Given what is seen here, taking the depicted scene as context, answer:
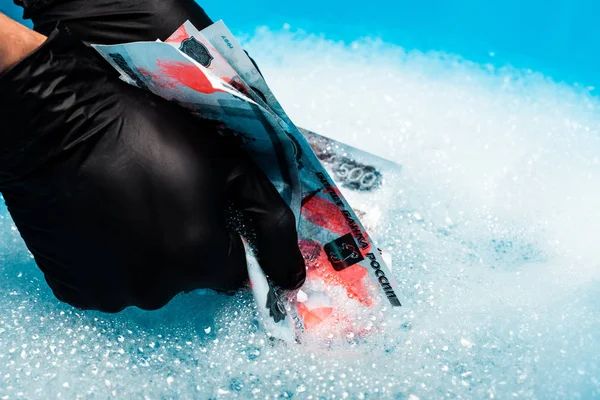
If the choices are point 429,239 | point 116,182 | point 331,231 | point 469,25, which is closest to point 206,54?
point 116,182

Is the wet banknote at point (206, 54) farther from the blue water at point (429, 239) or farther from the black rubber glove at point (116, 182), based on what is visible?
the blue water at point (429, 239)

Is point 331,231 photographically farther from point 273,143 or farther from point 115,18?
point 115,18

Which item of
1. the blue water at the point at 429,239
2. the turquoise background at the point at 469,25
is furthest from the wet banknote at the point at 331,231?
the turquoise background at the point at 469,25

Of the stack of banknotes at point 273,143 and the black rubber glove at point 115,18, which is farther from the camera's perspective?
the black rubber glove at point 115,18

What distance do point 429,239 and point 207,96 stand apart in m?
0.58

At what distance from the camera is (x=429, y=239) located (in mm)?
1016

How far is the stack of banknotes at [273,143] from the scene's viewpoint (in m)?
0.56

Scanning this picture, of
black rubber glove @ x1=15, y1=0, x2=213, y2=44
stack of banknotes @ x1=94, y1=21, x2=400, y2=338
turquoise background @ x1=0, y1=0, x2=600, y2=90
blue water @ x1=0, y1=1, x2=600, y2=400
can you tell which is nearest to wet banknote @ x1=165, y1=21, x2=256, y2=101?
stack of banknotes @ x1=94, y1=21, x2=400, y2=338

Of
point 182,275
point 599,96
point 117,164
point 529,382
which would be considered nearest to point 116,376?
point 182,275

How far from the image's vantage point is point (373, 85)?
126 cm

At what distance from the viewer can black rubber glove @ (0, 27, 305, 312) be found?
20.7 inches

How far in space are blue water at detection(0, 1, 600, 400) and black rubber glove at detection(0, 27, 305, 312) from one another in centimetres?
22

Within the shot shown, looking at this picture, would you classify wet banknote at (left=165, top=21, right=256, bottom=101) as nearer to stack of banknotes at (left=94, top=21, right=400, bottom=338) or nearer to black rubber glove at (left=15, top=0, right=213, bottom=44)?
stack of banknotes at (left=94, top=21, right=400, bottom=338)

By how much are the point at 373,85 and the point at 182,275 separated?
769 mm
